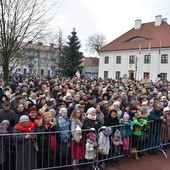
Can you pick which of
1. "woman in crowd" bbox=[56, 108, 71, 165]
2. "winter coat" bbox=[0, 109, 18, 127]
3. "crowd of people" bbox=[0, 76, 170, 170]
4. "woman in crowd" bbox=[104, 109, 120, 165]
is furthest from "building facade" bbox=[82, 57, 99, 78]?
"woman in crowd" bbox=[56, 108, 71, 165]

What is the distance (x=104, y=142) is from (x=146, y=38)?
4560cm

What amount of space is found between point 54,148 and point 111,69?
1908 inches

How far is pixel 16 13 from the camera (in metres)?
18.5

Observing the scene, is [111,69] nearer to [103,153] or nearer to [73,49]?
[73,49]

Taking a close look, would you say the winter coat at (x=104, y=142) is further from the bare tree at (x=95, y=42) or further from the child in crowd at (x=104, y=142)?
the bare tree at (x=95, y=42)

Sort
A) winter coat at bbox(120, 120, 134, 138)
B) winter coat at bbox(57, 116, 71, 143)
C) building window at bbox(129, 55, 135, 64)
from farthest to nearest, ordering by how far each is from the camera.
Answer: building window at bbox(129, 55, 135, 64) → winter coat at bbox(120, 120, 134, 138) → winter coat at bbox(57, 116, 71, 143)

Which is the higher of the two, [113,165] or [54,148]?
[54,148]

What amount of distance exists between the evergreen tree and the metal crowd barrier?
36.3 metres

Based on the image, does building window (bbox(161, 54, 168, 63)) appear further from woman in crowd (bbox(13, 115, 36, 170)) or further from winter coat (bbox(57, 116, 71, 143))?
woman in crowd (bbox(13, 115, 36, 170))

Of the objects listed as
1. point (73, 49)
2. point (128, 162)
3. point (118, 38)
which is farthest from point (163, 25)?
point (128, 162)

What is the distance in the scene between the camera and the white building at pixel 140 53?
4712 centimetres

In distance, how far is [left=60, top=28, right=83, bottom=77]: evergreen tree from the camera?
4472cm

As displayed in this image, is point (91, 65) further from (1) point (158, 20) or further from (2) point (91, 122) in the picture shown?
(2) point (91, 122)

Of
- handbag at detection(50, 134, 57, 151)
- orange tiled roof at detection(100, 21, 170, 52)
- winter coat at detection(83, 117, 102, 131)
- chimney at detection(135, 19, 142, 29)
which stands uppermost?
chimney at detection(135, 19, 142, 29)
